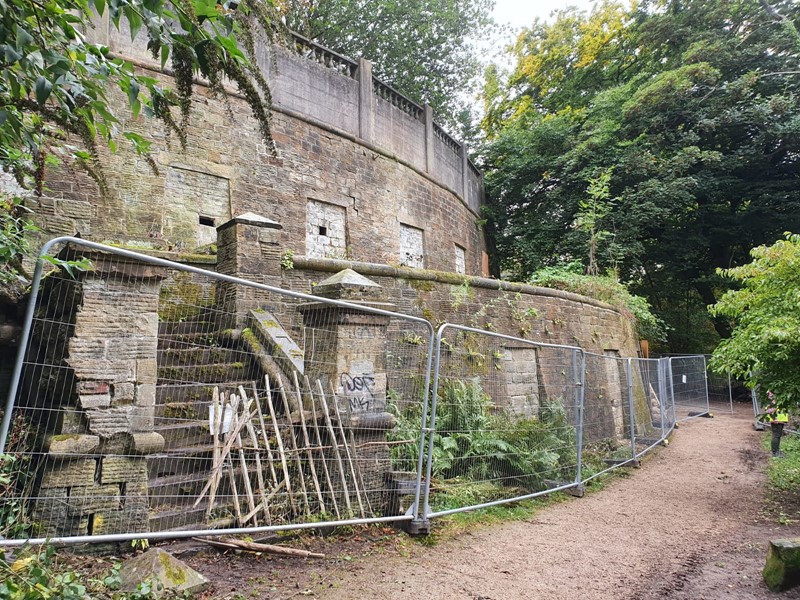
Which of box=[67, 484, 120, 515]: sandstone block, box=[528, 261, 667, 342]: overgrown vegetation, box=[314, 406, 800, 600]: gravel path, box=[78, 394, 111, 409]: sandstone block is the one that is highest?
box=[528, 261, 667, 342]: overgrown vegetation

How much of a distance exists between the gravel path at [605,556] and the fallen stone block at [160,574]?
0.71 m

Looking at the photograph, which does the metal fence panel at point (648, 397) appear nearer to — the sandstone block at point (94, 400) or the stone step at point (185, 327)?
the stone step at point (185, 327)

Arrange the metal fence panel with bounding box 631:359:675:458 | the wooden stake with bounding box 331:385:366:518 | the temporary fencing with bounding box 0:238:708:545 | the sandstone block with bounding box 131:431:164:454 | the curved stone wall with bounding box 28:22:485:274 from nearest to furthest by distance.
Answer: the temporary fencing with bounding box 0:238:708:545, the sandstone block with bounding box 131:431:164:454, the wooden stake with bounding box 331:385:366:518, the curved stone wall with bounding box 28:22:485:274, the metal fence panel with bounding box 631:359:675:458

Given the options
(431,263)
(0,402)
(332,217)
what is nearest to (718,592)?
(0,402)

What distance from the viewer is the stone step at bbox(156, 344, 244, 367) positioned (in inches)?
171

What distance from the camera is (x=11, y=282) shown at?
379 centimetres

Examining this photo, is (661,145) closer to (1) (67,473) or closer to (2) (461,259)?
(2) (461,259)

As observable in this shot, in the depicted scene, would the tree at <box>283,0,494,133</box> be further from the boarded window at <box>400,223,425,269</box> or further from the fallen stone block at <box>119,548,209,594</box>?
the fallen stone block at <box>119,548,209,594</box>

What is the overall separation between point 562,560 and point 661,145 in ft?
55.2

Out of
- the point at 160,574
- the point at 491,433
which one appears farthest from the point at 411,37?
the point at 160,574

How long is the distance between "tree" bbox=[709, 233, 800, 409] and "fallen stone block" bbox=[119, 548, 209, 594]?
18.0 ft

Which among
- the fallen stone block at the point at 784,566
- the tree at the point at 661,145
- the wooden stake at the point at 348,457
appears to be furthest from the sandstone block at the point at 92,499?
the tree at the point at 661,145

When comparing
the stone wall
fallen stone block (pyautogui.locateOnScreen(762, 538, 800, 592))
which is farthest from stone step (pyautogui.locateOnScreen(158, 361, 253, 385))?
fallen stone block (pyautogui.locateOnScreen(762, 538, 800, 592))

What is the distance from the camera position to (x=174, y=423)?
3.87 m
